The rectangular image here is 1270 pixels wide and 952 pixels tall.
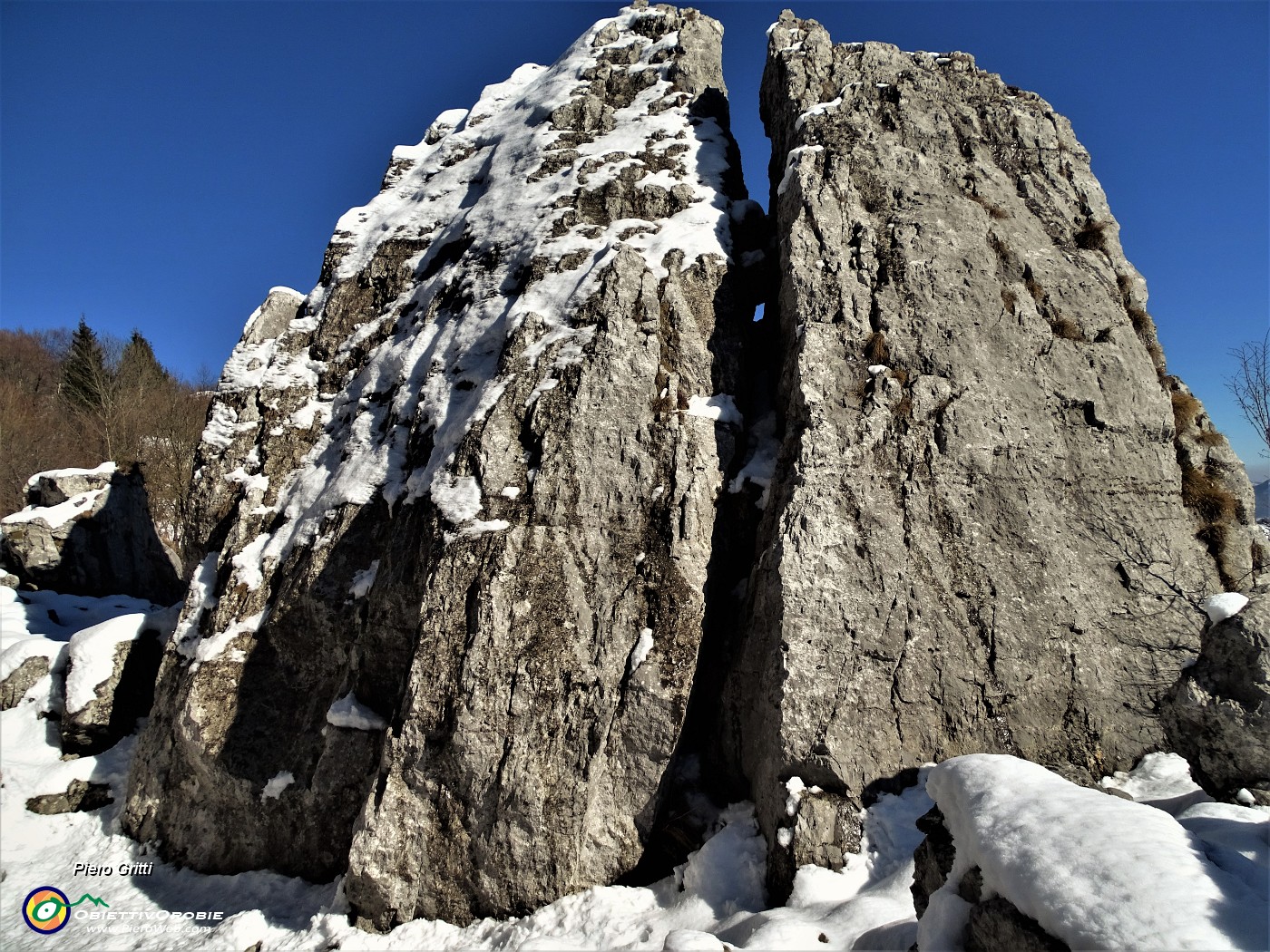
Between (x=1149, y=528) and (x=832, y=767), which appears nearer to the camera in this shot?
(x=832, y=767)

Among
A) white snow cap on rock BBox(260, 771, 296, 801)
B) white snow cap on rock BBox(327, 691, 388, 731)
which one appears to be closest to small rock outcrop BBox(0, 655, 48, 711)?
white snow cap on rock BBox(260, 771, 296, 801)

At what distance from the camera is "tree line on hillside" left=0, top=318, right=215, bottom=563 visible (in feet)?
131

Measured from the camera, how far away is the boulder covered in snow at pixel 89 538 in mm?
26969

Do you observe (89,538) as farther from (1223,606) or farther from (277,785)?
(1223,606)

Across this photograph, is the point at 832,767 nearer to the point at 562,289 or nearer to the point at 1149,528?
the point at 1149,528

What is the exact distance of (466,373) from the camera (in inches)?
643

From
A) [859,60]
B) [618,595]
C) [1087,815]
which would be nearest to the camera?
[1087,815]

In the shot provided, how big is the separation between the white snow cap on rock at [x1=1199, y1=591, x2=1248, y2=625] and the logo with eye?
2093 centimetres

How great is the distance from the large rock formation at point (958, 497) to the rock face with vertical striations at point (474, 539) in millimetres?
2230

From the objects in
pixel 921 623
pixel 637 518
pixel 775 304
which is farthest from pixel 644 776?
pixel 775 304

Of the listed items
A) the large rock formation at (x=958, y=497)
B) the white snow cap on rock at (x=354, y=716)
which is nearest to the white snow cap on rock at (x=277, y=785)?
the white snow cap on rock at (x=354, y=716)

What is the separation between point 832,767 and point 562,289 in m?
12.0

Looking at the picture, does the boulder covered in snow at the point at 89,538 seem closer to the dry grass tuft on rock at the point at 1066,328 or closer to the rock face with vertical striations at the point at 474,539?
the rock face with vertical striations at the point at 474,539

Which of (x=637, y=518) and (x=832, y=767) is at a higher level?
(x=637, y=518)
